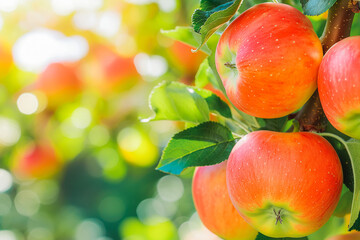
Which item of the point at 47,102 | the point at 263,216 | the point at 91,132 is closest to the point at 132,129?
the point at 91,132

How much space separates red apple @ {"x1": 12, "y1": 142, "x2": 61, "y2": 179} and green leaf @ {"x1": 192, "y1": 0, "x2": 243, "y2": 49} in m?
1.45

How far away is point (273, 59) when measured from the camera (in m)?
0.53

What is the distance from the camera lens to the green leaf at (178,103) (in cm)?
72

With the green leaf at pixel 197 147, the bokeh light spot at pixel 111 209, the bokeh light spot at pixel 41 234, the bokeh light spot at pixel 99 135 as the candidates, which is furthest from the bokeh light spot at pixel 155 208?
the green leaf at pixel 197 147

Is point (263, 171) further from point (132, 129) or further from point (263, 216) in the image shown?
point (132, 129)

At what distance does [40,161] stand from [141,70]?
1.78ft

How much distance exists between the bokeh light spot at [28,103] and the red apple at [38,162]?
169 millimetres

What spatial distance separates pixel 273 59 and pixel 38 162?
5.02 ft

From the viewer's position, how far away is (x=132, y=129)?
186 cm

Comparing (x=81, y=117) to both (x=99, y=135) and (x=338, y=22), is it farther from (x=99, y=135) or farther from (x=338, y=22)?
(x=338, y=22)

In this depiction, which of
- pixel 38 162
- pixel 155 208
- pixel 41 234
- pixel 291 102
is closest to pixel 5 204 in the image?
pixel 41 234

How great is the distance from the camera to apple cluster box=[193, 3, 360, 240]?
533 mm

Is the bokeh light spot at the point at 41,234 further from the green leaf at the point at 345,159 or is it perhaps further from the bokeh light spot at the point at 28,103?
the green leaf at the point at 345,159

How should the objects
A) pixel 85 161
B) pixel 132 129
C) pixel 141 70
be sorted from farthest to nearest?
pixel 85 161, pixel 132 129, pixel 141 70
